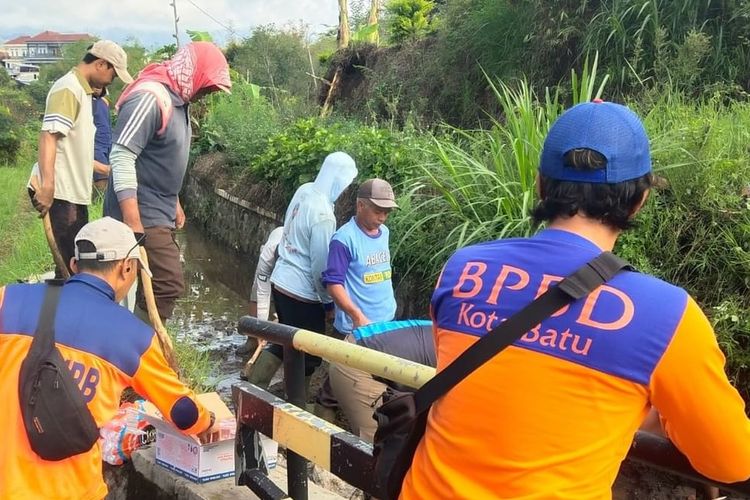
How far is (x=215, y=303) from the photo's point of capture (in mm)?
7691

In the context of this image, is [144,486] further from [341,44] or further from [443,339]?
[341,44]

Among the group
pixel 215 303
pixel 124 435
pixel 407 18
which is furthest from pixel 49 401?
pixel 407 18

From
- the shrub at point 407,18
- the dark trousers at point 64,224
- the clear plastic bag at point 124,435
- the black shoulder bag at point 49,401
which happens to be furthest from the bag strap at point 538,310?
the shrub at point 407,18

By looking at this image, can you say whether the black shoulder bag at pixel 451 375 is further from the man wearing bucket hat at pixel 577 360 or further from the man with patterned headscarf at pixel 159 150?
the man with patterned headscarf at pixel 159 150

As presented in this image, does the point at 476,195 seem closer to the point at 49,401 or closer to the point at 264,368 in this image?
the point at 264,368

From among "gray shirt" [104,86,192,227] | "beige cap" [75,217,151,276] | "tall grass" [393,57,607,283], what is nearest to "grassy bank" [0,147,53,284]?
"gray shirt" [104,86,192,227]

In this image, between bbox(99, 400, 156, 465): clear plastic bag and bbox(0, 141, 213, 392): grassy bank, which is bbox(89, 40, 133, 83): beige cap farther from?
bbox(99, 400, 156, 465): clear plastic bag

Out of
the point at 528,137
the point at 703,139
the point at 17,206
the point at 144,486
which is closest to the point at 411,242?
the point at 528,137

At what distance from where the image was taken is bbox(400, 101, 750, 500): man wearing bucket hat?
1.23m

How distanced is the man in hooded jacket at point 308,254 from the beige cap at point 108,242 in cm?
195

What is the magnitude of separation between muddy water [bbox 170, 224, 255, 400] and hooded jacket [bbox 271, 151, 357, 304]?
3.25 ft

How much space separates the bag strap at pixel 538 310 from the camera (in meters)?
1.26

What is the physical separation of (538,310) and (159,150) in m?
3.11

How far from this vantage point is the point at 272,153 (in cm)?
879
